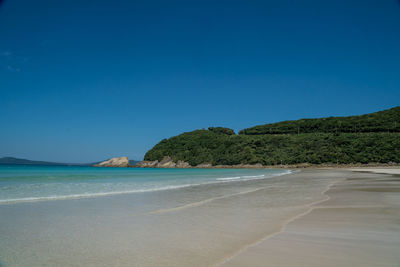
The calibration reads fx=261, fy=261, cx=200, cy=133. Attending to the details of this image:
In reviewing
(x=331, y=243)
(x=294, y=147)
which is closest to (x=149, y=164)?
(x=294, y=147)

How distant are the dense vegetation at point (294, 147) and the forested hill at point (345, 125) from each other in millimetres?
333

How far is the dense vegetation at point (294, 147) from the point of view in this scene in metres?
77.1

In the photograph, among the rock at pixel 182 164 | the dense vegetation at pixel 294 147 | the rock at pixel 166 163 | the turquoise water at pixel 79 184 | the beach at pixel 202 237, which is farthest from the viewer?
the rock at pixel 166 163

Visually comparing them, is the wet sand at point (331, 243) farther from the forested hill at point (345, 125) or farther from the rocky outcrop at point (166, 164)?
the forested hill at point (345, 125)

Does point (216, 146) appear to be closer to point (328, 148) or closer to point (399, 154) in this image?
point (328, 148)

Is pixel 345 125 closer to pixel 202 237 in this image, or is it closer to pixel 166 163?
pixel 166 163

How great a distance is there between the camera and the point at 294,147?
92188 mm

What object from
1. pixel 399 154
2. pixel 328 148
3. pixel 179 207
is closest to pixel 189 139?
pixel 328 148

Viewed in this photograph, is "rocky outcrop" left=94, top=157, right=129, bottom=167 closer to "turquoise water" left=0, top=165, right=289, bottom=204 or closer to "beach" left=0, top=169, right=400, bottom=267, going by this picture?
"turquoise water" left=0, top=165, right=289, bottom=204

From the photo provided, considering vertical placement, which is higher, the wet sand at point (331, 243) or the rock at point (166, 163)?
the rock at point (166, 163)

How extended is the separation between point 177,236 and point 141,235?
2.00ft

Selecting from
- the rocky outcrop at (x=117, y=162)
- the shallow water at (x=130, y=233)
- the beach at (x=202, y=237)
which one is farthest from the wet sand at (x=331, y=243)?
the rocky outcrop at (x=117, y=162)

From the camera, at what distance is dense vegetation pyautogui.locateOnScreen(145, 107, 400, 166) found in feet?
253

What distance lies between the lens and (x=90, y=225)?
5.09m
